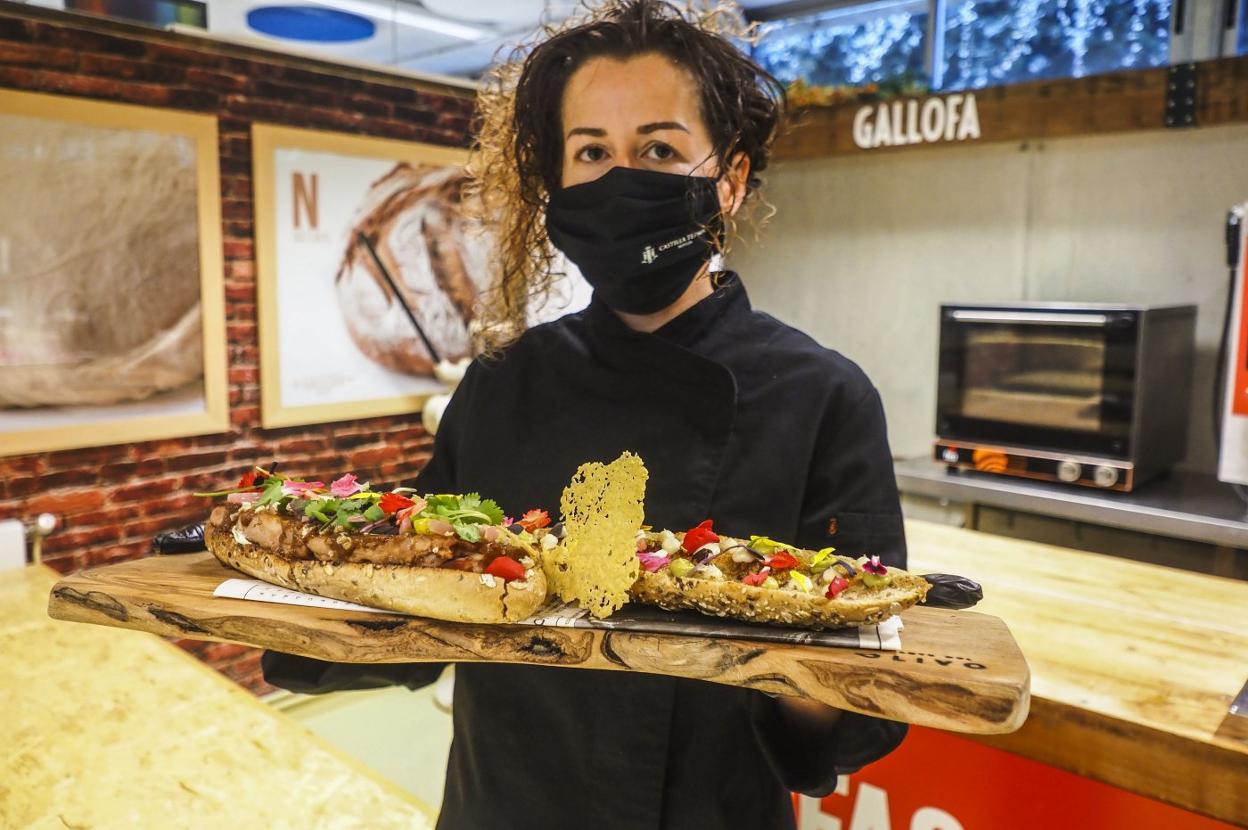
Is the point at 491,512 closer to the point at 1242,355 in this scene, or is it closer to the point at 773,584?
the point at 773,584

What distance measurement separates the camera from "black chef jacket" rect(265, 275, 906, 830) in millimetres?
1295

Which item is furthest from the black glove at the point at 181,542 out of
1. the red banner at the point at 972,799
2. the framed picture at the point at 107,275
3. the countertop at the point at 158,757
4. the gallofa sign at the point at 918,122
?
the gallofa sign at the point at 918,122

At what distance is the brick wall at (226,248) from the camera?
10.8ft

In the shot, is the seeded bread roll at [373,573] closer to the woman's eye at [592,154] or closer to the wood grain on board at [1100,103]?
the woman's eye at [592,154]

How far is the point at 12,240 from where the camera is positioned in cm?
316

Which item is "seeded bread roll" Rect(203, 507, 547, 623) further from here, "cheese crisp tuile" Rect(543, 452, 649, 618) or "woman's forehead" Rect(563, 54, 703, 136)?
"woman's forehead" Rect(563, 54, 703, 136)

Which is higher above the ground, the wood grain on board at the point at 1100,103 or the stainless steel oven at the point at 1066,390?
the wood grain on board at the point at 1100,103

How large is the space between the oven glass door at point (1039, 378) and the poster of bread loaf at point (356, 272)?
2042 millimetres

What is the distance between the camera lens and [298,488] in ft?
5.23

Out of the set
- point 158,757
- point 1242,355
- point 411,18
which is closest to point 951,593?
point 158,757

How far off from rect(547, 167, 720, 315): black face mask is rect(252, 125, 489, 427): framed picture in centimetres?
255

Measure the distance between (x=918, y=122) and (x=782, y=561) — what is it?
3.50m

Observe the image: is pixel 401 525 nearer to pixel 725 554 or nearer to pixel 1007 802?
pixel 725 554

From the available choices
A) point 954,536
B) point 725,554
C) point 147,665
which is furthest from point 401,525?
point 954,536
